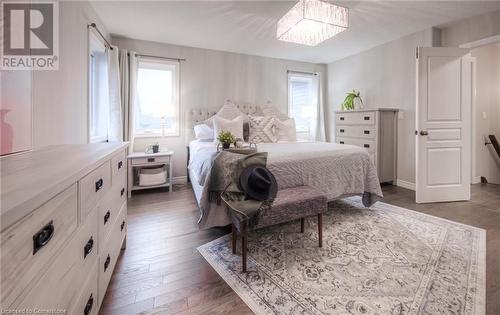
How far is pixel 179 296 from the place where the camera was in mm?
1521

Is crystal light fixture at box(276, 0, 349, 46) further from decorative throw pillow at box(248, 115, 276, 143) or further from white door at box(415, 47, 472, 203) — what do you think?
white door at box(415, 47, 472, 203)

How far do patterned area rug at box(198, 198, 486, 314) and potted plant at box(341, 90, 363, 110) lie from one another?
2776mm

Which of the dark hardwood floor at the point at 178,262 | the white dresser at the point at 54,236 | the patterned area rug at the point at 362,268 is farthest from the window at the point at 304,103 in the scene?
the white dresser at the point at 54,236

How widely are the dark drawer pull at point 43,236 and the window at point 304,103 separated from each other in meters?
5.14

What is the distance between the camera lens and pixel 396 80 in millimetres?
4199

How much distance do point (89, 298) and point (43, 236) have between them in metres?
0.63

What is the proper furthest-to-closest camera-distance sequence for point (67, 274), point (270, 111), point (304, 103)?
point (304, 103) < point (270, 111) < point (67, 274)

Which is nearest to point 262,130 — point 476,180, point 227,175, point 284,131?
point 284,131

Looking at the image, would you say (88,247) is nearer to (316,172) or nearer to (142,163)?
(316,172)

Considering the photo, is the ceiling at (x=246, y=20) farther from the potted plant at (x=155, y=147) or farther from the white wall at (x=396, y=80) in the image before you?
the potted plant at (x=155, y=147)

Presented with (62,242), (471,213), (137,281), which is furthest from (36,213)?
(471,213)

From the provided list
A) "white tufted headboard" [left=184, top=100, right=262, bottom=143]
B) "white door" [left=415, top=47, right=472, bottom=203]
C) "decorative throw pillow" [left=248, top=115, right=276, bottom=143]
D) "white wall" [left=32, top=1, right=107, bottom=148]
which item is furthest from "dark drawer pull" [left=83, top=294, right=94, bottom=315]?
"white door" [left=415, top=47, right=472, bottom=203]

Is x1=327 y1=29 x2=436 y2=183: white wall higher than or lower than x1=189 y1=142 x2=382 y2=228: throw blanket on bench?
higher

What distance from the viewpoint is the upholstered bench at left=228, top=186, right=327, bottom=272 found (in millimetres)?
1763
